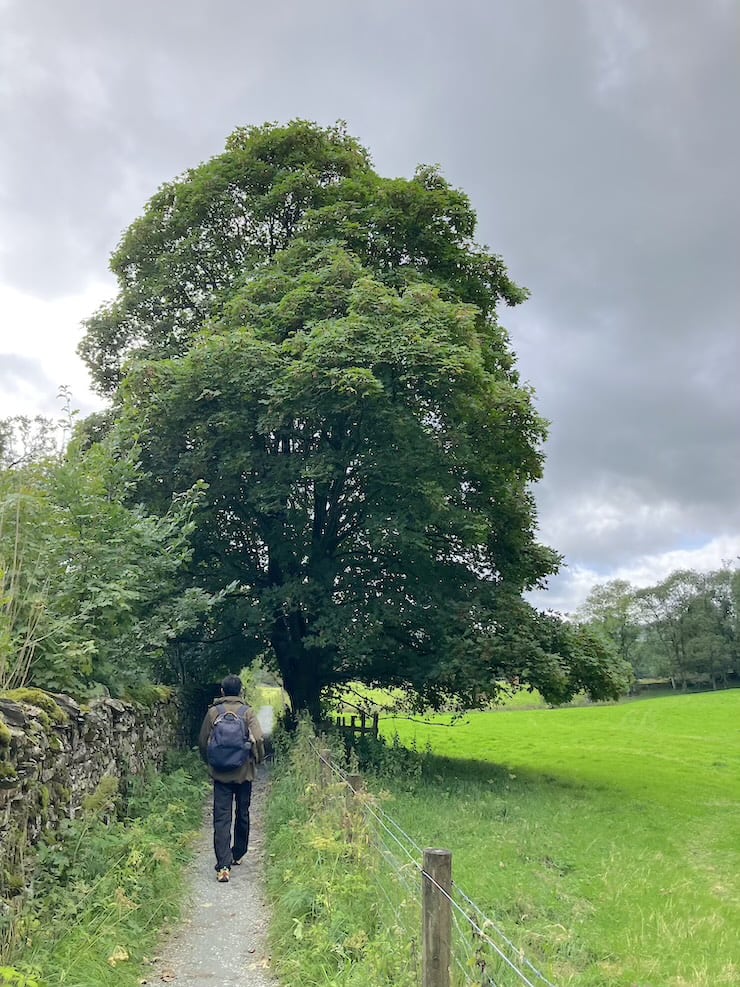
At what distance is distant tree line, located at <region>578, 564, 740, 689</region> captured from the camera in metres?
68.9

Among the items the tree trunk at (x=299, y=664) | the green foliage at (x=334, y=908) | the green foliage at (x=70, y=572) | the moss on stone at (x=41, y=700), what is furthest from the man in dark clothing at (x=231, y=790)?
the tree trunk at (x=299, y=664)

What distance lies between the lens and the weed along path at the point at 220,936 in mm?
5309

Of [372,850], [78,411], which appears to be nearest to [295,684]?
[78,411]

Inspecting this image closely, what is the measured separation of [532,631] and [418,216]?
34.4 ft

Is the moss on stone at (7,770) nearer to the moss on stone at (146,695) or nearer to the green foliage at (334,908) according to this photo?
the green foliage at (334,908)

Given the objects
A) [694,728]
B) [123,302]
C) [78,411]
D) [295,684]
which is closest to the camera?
[78,411]

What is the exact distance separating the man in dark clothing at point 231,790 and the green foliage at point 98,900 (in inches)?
19.6

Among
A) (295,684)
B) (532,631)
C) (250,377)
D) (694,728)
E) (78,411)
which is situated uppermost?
(250,377)

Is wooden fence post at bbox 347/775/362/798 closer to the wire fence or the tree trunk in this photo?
the wire fence

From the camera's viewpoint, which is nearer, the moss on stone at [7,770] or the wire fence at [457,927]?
the wire fence at [457,927]

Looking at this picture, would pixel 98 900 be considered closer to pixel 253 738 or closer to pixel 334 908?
pixel 334 908

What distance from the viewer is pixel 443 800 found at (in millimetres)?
13086

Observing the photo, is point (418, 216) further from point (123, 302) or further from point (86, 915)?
point (86, 915)

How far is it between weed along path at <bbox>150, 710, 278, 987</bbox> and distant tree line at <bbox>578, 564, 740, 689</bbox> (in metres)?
63.4
